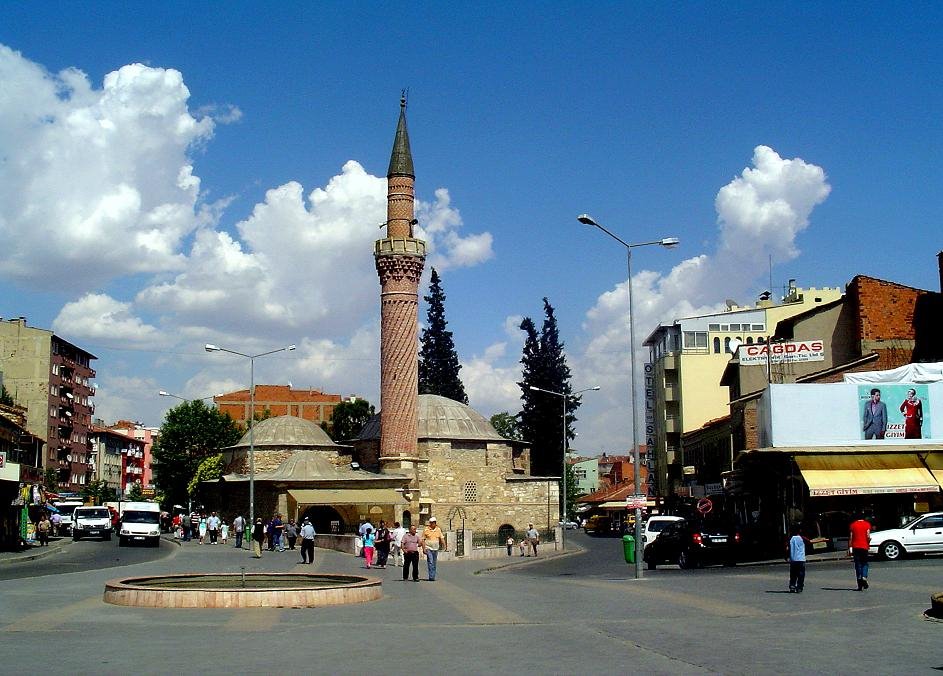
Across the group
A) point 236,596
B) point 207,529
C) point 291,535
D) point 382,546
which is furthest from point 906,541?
point 207,529

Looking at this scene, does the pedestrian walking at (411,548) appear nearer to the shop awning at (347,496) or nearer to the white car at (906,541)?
the white car at (906,541)

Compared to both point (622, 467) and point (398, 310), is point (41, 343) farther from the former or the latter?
point (622, 467)

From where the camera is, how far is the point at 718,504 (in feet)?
A: 157

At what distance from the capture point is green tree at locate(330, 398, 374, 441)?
84.8 meters

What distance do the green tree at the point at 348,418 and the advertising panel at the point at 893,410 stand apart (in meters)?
56.3

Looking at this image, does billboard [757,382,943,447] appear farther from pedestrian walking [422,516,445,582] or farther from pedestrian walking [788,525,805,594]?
pedestrian walking [788,525,805,594]

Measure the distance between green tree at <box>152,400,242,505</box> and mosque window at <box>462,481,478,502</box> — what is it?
27222 mm

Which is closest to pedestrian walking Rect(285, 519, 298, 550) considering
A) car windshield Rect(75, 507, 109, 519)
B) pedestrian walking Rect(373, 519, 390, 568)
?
car windshield Rect(75, 507, 109, 519)

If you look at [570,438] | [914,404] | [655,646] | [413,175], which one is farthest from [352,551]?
[570,438]

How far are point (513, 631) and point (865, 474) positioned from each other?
68.3 ft

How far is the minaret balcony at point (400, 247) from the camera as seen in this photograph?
53.0m

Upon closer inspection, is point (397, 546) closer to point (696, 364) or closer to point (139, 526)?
point (139, 526)

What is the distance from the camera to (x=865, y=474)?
30.5 metres

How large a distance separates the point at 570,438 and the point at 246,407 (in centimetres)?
5411
